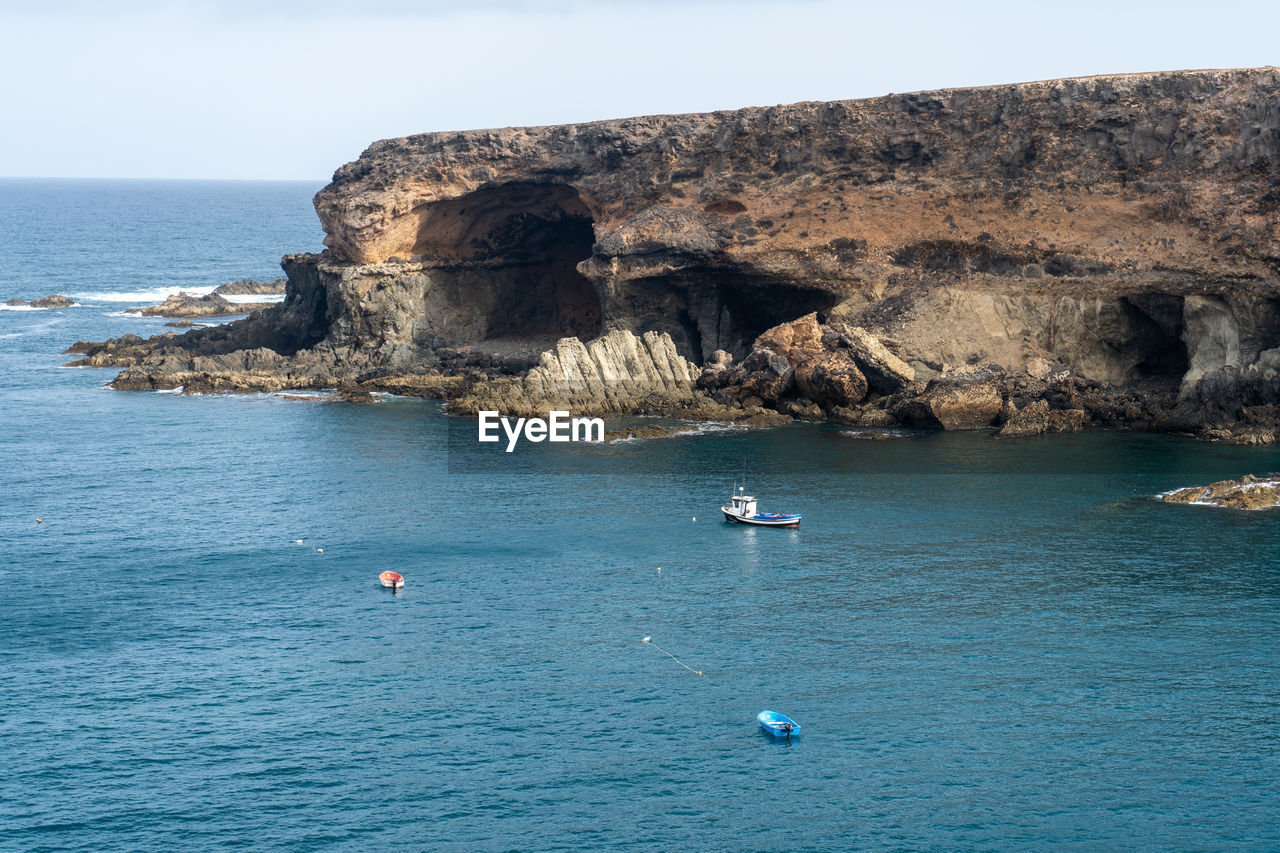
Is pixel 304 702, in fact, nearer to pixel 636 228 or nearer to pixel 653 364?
pixel 653 364

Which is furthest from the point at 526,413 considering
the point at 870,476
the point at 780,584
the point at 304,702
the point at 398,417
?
the point at 304,702

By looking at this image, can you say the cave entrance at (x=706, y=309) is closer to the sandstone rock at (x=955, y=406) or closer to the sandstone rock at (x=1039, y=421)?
the sandstone rock at (x=955, y=406)

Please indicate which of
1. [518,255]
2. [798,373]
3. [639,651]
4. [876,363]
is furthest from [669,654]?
[518,255]

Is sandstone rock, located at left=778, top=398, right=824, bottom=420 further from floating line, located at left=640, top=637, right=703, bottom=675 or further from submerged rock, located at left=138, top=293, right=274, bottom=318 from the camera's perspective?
submerged rock, located at left=138, top=293, right=274, bottom=318

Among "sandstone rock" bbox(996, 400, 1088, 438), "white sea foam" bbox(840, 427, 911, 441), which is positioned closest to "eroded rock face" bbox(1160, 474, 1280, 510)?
"sandstone rock" bbox(996, 400, 1088, 438)

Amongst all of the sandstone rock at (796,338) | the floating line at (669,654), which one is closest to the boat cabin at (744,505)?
the floating line at (669,654)

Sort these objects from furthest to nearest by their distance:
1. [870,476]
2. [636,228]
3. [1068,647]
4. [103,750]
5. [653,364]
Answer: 1. [636,228]
2. [653,364]
3. [870,476]
4. [1068,647]
5. [103,750]
